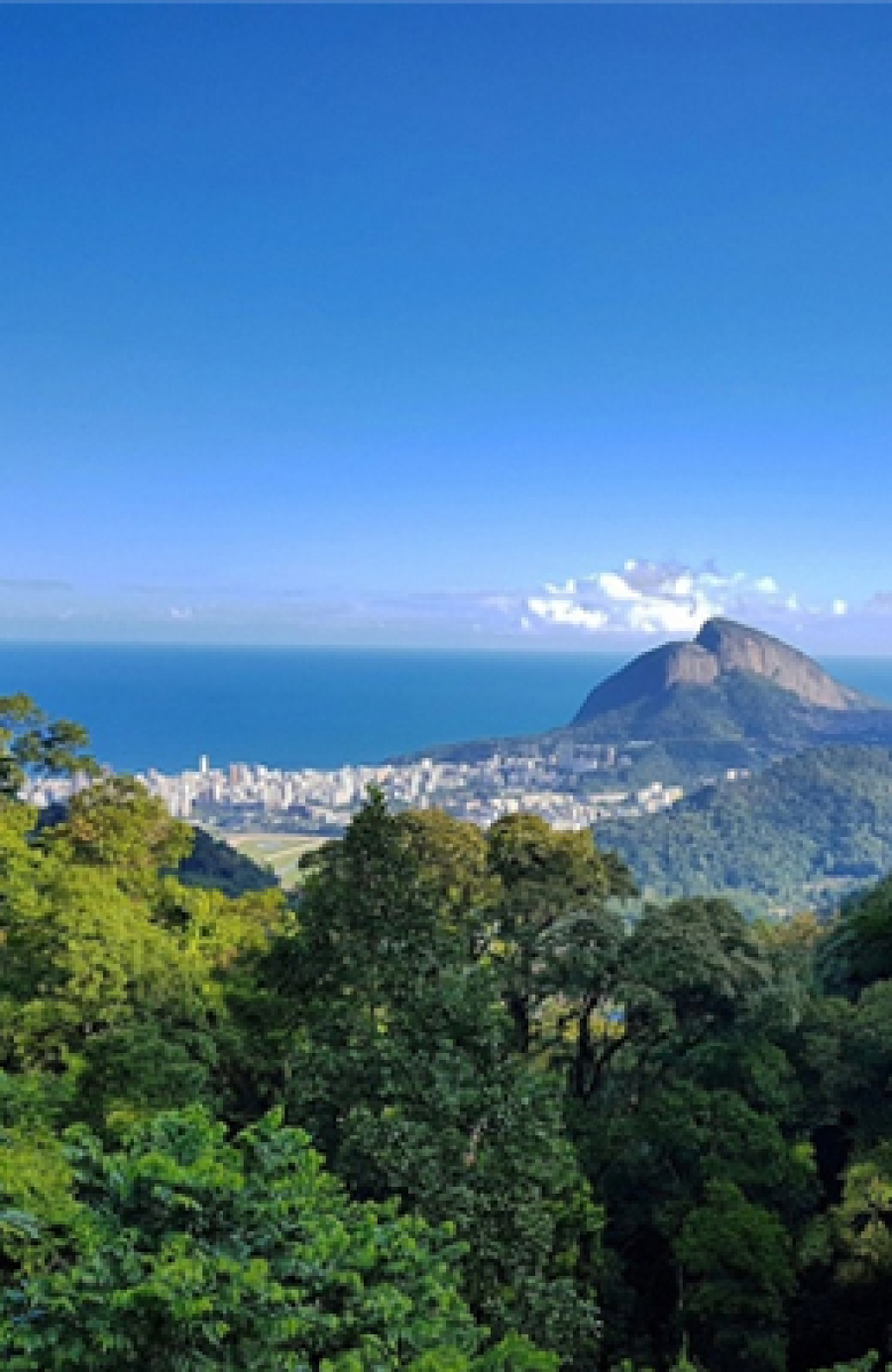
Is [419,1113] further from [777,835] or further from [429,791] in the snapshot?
[429,791]

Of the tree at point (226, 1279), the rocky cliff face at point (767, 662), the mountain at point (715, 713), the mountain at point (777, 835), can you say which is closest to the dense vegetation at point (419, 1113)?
the tree at point (226, 1279)

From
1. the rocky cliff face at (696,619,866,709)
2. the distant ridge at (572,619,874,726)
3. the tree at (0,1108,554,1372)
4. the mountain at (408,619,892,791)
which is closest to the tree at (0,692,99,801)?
the tree at (0,1108,554,1372)

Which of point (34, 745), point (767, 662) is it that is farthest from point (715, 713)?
point (34, 745)

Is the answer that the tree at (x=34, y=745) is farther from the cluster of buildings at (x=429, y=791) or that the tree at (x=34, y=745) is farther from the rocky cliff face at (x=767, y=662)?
the rocky cliff face at (x=767, y=662)

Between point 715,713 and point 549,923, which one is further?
point 715,713

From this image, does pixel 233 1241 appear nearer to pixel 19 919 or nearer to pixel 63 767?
pixel 19 919


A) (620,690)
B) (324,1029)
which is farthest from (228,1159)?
(620,690)

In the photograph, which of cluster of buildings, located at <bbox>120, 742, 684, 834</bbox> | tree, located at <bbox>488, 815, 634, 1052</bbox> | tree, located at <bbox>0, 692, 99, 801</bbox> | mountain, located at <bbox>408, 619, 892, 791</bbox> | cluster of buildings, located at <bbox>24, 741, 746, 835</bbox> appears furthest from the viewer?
mountain, located at <bbox>408, 619, 892, 791</bbox>

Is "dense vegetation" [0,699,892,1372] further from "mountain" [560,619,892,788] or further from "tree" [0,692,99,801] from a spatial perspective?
"mountain" [560,619,892,788]
